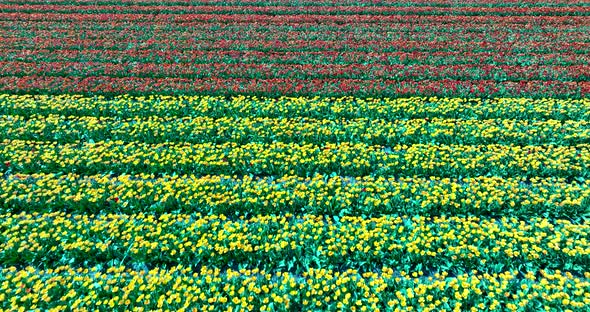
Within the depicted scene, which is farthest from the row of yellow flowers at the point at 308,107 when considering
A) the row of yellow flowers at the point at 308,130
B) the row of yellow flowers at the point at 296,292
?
the row of yellow flowers at the point at 296,292

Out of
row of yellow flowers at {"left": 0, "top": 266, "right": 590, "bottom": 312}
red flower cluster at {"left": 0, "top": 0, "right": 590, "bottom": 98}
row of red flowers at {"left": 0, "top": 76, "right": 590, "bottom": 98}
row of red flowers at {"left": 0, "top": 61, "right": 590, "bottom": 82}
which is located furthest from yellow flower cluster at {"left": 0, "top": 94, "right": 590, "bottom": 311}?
row of red flowers at {"left": 0, "top": 61, "right": 590, "bottom": 82}

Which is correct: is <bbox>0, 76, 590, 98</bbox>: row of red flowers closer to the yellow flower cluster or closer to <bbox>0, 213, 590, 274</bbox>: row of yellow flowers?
the yellow flower cluster

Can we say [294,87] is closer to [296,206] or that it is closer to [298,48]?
[298,48]

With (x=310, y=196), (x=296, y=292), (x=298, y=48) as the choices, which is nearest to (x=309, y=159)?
(x=310, y=196)

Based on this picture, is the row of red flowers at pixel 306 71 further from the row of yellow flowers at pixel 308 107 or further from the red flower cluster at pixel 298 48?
the row of yellow flowers at pixel 308 107

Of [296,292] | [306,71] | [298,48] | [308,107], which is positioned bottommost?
[296,292]
